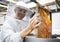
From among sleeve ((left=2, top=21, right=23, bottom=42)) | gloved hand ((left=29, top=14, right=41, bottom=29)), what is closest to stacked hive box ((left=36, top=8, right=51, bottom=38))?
gloved hand ((left=29, top=14, right=41, bottom=29))

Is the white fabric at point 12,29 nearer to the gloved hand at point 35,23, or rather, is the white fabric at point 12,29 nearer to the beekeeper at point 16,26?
the beekeeper at point 16,26

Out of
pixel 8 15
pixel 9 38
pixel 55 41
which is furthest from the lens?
pixel 8 15

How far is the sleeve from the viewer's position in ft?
3.00

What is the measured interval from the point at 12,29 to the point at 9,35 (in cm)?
5

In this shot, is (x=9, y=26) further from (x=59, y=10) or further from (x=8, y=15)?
(x=59, y=10)

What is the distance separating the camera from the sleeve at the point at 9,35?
36.0 inches

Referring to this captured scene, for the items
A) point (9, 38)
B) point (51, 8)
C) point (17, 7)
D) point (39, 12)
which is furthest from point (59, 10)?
point (9, 38)

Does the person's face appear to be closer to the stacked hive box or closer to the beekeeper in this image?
the beekeeper

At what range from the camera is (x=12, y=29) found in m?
0.98

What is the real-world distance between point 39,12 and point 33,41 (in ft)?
0.62

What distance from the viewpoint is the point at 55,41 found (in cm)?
81

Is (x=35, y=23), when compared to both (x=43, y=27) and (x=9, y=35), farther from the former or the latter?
(x=9, y=35)

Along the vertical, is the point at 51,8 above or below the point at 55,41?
above

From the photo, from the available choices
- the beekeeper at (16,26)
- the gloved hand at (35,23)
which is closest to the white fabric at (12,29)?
the beekeeper at (16,26)
